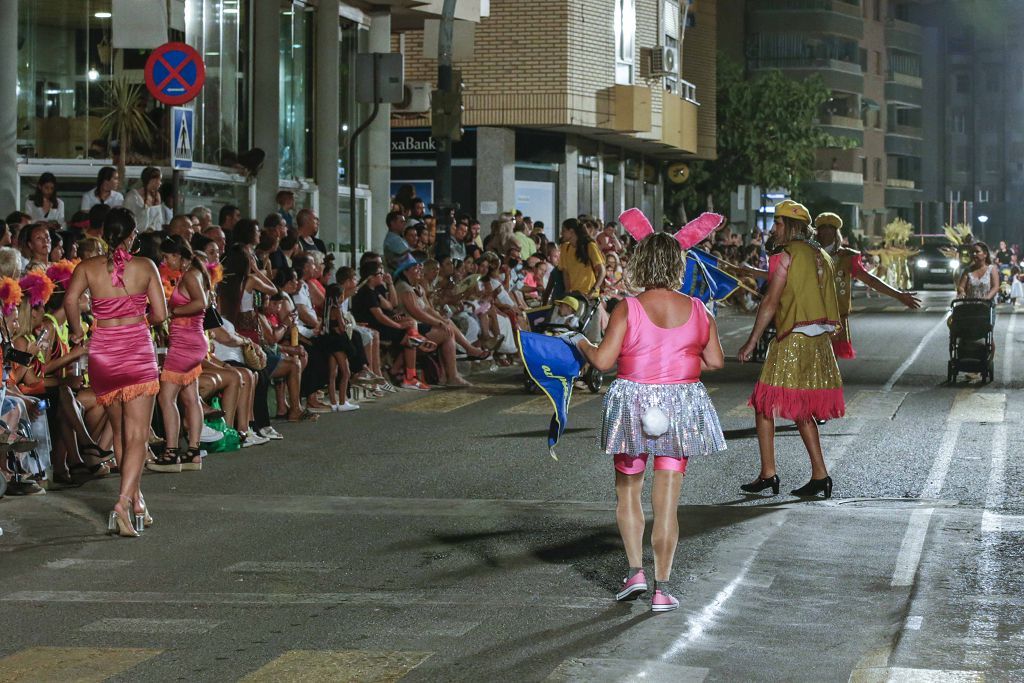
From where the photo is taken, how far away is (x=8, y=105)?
20812 millimetres

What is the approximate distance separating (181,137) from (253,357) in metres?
2.76

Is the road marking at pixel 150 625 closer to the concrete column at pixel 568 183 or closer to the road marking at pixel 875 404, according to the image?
the road marking at pixel 875 404

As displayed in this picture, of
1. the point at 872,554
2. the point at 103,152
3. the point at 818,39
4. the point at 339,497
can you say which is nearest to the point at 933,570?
the point at 872,554

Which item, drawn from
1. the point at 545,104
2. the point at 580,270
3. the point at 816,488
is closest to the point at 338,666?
the point at 816,488

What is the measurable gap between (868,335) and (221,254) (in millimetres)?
16243

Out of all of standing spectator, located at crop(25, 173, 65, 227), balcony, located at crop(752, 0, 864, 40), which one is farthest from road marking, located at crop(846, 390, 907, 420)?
balcony, located at crop(752, 0, 864, 40)

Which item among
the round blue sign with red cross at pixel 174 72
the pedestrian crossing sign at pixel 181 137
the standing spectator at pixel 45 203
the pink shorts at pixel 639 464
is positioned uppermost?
the round blue sign with red cross at pixel 174 72

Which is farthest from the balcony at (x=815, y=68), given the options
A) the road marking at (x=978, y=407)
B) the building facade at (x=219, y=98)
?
the road marking at (x=978, y=407)

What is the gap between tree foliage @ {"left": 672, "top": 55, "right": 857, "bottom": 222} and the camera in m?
63.4

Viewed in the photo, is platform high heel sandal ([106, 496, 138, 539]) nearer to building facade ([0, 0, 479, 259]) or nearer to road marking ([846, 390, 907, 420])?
building facade ([0, 0, 479, 259])

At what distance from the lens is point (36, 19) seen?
846 inches

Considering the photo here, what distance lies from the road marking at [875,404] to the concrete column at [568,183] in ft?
83.9

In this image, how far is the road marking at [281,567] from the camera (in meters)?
9.03

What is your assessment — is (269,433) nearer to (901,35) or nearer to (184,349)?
(184,349)
